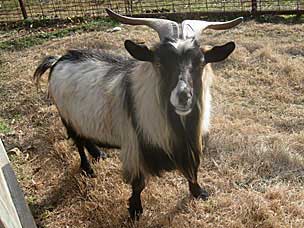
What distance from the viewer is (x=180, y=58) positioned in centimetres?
265

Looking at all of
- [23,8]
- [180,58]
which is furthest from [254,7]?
[180,58]

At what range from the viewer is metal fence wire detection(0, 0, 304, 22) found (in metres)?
8.20

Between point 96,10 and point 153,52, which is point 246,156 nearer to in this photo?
point 153,52

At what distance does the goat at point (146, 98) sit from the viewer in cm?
271

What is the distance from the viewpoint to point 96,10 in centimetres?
922

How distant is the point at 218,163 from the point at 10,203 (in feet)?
8.31

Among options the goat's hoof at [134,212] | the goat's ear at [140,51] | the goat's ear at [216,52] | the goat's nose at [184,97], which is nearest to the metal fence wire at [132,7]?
the goat's ear at [216,52]

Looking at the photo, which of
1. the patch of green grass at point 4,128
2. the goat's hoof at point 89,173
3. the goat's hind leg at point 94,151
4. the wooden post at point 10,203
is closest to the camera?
the wooden post at point 10,203

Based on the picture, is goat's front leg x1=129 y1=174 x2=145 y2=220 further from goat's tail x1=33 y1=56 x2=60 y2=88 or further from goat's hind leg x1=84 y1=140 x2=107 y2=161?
goat's tail x1=33 y1=56 x2=60 y2=88

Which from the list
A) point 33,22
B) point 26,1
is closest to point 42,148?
point 33,22

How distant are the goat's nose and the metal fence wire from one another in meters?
5.98

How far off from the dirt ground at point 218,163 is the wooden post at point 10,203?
1075mm

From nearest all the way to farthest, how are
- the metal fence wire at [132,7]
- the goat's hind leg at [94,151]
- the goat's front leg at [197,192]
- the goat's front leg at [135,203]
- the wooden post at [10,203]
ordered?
the wooden post at [10,203]
the goat's front leg at [135,203]
the goat's front leg at [197,192]
the goat's hind leg at [94,151]
the metal fence wire at [132,7]

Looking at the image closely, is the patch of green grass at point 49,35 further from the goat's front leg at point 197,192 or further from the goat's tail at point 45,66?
the goat's front leg at point 197,192
